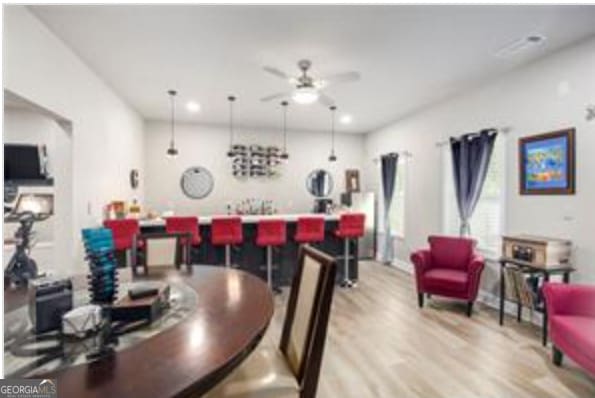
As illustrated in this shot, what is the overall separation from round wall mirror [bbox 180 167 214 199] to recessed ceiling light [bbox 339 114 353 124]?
9.30ft

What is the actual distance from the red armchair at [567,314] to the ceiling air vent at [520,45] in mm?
2166

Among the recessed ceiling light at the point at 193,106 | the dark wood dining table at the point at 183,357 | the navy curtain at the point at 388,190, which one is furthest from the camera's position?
the navy curtain at the point at 388,190

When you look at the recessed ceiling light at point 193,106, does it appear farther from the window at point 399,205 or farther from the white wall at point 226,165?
the window at point 399,205

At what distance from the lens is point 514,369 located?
2.63 metres

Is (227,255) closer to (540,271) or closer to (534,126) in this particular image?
(540,271)

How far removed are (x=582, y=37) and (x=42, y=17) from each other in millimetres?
4640

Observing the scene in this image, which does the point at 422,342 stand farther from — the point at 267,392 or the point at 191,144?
the point at 191,144

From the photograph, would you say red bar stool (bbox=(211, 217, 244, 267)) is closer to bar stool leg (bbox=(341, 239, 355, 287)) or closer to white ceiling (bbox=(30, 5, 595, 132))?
bar stool leg (bbox=(341, 239, 355, 287))

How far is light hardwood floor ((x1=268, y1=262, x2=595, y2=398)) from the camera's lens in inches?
93.4

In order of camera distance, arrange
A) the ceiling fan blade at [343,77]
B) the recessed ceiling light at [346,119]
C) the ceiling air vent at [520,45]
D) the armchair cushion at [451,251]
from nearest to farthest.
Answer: the ceiling air vent at [520,45] < the ceiling fan blade at [343,77] < the armchair cushion at [451,251] < the recessed ceiling light at [346,119]

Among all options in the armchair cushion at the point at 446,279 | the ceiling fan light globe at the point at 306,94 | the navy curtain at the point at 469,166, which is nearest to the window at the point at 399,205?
the navy curtain at the point at 469,166

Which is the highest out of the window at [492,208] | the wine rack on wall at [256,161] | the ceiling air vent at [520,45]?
the ceiling air vent at [520,45]

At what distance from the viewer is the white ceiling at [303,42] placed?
2619 millimetres

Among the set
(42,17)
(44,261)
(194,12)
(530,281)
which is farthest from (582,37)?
(44,261)
